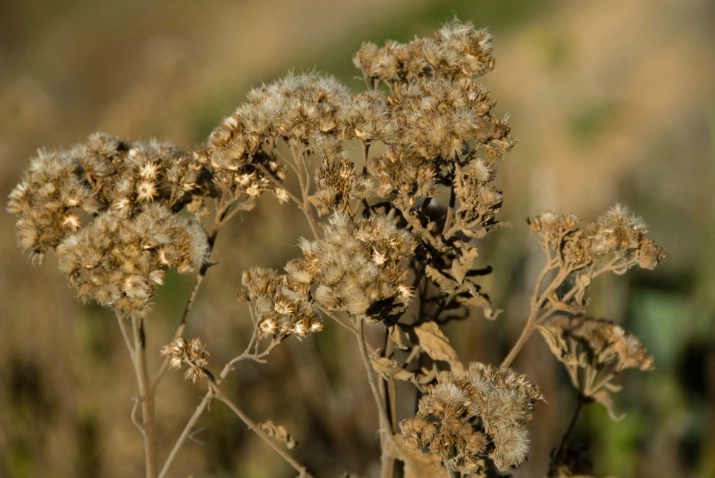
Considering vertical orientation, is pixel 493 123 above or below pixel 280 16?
below

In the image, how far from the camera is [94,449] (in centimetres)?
400

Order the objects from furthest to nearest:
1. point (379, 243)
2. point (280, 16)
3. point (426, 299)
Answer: point (280, 16), point (426, 299), point (379, 243)

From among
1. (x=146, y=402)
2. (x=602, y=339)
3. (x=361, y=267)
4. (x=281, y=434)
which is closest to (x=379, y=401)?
(x=281, y=434)

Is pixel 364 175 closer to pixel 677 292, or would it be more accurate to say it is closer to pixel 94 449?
pixel 94 449

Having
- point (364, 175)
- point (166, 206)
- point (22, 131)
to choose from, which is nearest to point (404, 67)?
point (364, 175)

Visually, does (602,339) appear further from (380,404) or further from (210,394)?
(210,394)

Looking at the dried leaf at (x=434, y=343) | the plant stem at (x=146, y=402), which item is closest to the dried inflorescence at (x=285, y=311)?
the dried leaf at (x=434, y=343)

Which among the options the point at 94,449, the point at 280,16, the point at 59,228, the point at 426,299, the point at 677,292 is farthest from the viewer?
the point at 280,16

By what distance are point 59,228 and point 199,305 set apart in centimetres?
260

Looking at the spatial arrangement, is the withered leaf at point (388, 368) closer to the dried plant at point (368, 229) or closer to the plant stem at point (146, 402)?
the dried plant at point (368, 229)

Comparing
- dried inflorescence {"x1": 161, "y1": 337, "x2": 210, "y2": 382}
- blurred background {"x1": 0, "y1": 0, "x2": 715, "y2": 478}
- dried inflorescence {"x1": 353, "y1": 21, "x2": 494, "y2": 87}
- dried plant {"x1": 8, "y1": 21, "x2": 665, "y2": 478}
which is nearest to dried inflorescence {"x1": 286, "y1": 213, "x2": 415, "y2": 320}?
dried plant {"x1": 8, "y1": 21, "x2": 665, "y2": 478}

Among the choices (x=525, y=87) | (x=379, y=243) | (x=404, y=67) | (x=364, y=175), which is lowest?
(x=379, y=243)

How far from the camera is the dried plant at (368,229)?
168 cm

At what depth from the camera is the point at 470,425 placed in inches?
65.3
